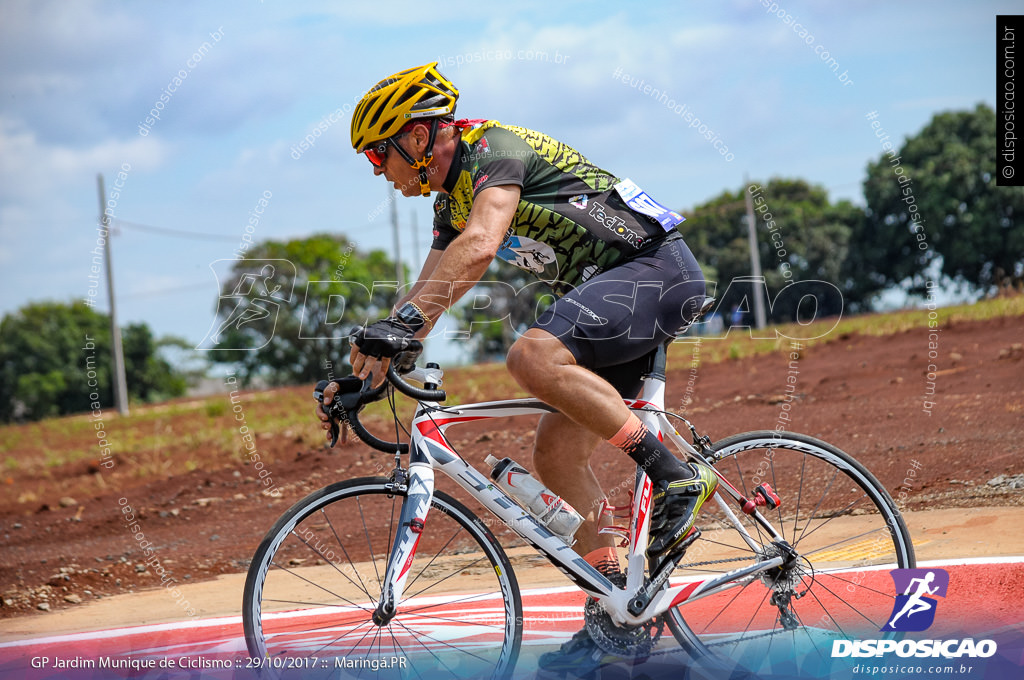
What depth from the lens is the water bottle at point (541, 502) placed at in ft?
10.5

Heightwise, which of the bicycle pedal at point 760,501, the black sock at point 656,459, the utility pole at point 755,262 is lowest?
the bicycle pedal at point 760,501

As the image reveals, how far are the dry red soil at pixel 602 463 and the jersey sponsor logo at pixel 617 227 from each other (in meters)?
2.10

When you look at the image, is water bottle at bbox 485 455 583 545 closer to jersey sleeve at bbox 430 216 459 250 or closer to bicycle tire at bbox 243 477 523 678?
bicycle tire at bbox 243 477 523 678

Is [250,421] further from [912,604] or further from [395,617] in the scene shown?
[912,604]

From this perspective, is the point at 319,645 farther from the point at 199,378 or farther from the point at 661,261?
the point at 199,378

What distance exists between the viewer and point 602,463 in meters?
6.88

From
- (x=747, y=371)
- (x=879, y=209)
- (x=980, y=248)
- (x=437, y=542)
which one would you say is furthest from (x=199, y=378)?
(x=437, y=542)

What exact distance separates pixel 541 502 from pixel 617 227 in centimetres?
103

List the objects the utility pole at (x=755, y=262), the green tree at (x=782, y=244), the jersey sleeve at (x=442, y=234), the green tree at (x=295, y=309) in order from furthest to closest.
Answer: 1. the green tree at (x=782, y=244)
2. the utility pole at (x=755, y=262)
3. the green tree at (x=295, y=309)
4. the jersey sleeve at (x=442, y=234)

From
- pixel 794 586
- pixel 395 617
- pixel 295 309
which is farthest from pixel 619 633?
pixel 295 309

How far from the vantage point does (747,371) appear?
464 inches

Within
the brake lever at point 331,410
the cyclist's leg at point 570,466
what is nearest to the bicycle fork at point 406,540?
the brake lever at point 331,410

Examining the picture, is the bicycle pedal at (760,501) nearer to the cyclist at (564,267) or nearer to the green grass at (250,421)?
the cyclist at (564,267)

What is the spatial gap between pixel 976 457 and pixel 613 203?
3.79 meters
